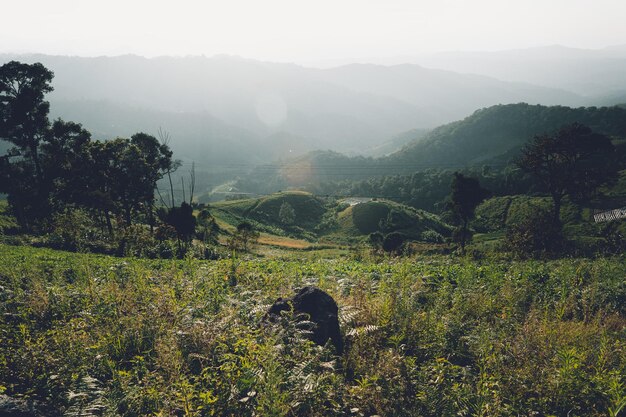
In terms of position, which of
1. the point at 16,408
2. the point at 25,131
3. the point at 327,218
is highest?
the point at 25,131

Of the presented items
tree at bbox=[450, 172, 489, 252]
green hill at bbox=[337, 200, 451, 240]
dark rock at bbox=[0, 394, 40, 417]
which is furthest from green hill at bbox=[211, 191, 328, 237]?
dark rock at bbox=[0, 394, 40, 417]

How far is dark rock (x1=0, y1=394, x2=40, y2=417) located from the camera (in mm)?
5586

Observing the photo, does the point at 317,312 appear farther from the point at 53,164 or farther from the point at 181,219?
the point at 53,164

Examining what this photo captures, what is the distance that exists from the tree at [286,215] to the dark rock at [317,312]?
3646 inches

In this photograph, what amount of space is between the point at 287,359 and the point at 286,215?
96.5m

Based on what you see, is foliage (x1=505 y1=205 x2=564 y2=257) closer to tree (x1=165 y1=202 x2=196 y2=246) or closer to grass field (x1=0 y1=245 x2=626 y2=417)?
tree (x1=165 y1=202 x2=196 y2=246)

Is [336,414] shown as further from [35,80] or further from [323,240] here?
[323,240]

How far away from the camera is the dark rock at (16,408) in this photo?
5.59 m

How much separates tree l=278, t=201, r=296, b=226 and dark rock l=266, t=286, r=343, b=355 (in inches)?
3646

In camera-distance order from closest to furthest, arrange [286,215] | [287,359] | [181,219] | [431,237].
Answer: [287,359], [181,219], [431,237], [286,215]

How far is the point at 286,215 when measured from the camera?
102688mm

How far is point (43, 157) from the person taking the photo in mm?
45188

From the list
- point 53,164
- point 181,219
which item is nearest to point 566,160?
point 181,219

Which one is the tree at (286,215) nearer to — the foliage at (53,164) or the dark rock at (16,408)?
the foliage at (53,164)
